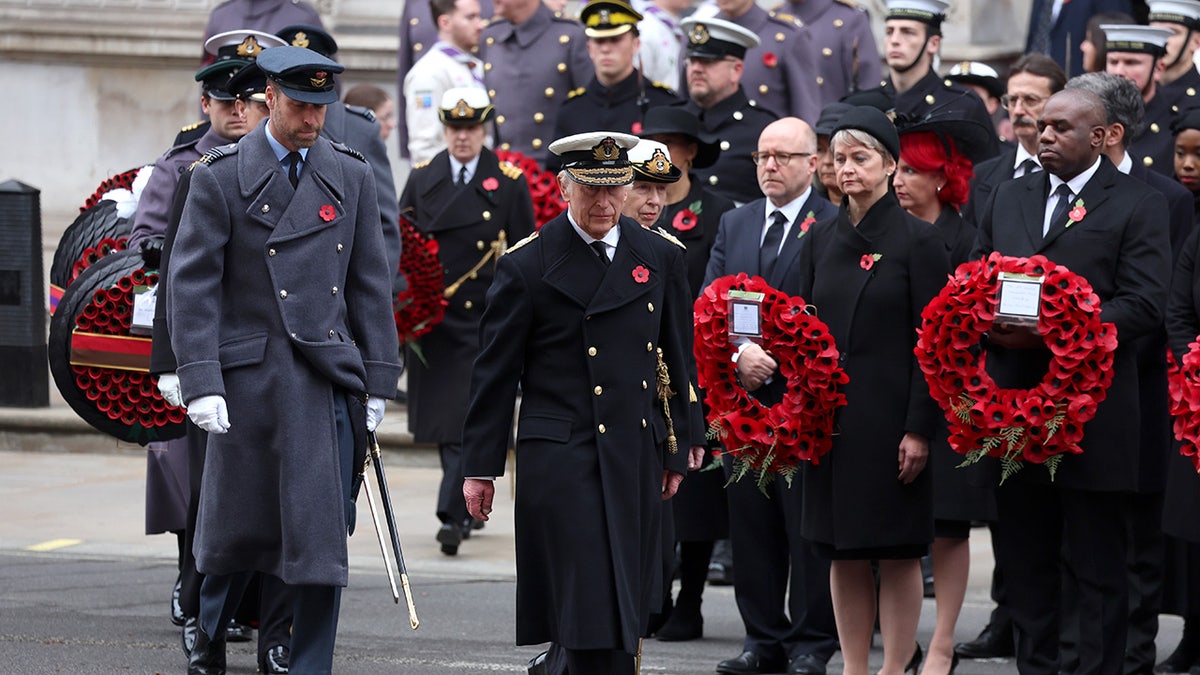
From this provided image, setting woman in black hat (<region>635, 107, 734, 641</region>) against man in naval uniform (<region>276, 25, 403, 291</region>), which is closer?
woman in black hat (<region>635, 107, 734, 641</region>)

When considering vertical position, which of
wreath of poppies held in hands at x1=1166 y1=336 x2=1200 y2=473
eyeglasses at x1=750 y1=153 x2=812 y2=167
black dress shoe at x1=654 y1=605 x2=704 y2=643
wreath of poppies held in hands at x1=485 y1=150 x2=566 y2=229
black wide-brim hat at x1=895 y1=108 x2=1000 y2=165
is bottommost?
black dress shoe at x1=654 y1=605 x2=704 y2=643

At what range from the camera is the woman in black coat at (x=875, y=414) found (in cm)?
771

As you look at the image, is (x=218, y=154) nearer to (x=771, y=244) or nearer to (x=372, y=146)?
(x=372, y=146)

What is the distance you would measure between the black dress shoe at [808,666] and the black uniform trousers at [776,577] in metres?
0.04

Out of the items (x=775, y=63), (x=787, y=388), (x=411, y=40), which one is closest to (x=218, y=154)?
(x=787, y=388)

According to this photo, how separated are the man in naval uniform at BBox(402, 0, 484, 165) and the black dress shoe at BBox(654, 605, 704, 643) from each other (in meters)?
5.39

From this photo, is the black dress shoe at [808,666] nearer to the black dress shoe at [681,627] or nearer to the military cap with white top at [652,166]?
the black dress shoe at [681,627]

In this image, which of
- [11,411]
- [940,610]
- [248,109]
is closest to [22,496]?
[11,411]

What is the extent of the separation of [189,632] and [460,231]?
→ 148 inches

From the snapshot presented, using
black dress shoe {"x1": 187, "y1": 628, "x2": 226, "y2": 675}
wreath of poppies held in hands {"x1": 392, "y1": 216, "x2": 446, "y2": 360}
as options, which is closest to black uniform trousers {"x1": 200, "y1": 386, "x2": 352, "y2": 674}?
black dress shoe {"x1": 187, "y1": 628, "x2": 226, "y2": 675}

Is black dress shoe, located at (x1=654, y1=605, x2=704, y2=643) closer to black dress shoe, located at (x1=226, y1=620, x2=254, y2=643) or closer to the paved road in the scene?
the paved road

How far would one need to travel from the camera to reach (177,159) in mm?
8773

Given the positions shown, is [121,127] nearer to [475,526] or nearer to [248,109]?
[475,526]

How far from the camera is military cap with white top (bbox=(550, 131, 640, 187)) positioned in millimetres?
6770
